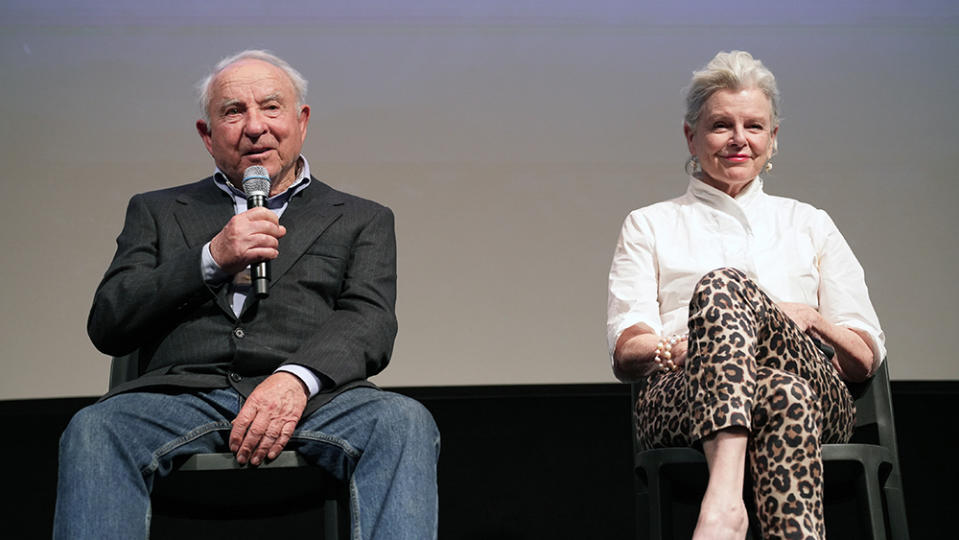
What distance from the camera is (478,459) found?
3.29 metres

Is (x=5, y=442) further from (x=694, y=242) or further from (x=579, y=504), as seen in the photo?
(x=694, y=242)

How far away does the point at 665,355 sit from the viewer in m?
2.06

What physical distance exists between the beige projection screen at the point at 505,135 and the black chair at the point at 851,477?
1.21m

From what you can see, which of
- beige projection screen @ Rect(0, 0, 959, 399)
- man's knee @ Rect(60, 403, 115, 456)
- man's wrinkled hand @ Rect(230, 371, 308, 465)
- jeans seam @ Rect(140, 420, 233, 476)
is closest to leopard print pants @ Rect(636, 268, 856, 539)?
man's wrinkled hand @ Rect(230, 371, 308, 465)

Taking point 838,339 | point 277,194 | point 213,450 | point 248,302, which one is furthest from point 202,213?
point 838,339

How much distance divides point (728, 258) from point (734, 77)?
Answer: 407 mm

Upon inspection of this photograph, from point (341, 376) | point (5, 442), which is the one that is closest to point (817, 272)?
point (341, 376)

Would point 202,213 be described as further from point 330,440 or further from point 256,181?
point 330,440

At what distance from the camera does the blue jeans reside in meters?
1.68

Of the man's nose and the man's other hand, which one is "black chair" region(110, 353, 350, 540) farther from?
the man's nose

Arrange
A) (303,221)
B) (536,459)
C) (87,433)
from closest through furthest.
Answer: (87,433), (303,221), (536,459)

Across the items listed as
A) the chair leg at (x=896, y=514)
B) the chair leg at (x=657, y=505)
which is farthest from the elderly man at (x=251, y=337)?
the chair leg at (x=896, y=514)

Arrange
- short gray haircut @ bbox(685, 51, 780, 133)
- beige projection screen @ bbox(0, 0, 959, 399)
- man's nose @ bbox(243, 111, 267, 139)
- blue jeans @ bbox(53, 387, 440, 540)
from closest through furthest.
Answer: blue jeans @ bbox(53, 387, 440, 540) → man's nose @ bbox(243, 111, 267, 139) → short gray haircut @ bbox(685, 51, 780, 133) → beige projection screen @ bbox(0, 0, 959, 399)

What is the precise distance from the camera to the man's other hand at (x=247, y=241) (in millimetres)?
1886
